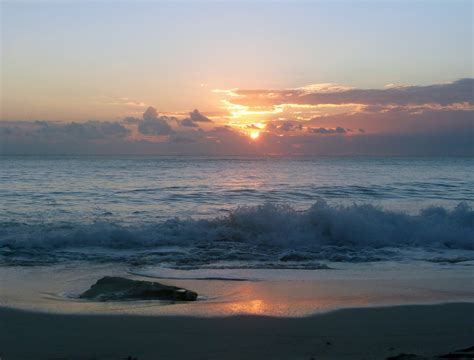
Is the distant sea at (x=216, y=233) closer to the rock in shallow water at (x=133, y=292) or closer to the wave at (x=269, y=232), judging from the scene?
the wave at (x=269, y=232)

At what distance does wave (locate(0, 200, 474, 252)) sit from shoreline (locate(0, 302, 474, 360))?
7083 mm

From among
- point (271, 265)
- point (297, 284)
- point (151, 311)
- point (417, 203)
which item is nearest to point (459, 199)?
point (417, 203)

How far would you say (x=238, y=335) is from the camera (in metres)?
6.08

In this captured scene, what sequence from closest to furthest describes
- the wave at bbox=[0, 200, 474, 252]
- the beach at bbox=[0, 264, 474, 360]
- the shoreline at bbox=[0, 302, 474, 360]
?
the shoreline at bbox=[0, 302, 474, 360]
the beach at bbox=[0, 264, 474, 360]
the wave at bbox=[0, 200, 474, 252]

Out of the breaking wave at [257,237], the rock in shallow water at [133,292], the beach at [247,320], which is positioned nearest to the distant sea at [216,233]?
the breaking wave at [257,237]

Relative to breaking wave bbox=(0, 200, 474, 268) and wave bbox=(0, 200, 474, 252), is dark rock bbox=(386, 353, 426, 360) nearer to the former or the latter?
breaking wave bbox=(0, 200, 474, 268)

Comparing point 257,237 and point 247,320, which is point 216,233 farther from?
point 247,320

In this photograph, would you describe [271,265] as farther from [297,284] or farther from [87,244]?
[87,244]

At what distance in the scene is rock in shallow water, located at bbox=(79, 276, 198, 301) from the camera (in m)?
7.70

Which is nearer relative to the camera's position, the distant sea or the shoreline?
the shoreline

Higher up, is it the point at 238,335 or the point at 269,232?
the point at 238,335

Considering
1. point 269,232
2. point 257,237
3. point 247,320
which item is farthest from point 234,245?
point 247,320

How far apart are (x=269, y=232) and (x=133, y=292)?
8598 mm

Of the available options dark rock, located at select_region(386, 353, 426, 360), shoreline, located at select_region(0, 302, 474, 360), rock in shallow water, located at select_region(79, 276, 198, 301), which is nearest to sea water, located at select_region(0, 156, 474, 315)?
rock in shallow water, located at select_region(79, 276, 198, 301)
